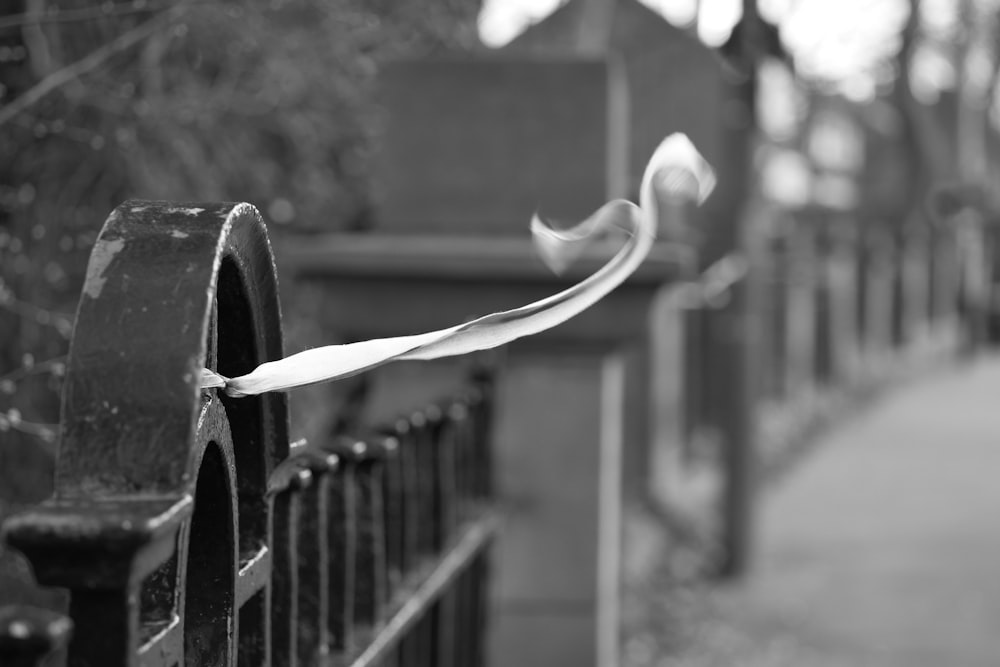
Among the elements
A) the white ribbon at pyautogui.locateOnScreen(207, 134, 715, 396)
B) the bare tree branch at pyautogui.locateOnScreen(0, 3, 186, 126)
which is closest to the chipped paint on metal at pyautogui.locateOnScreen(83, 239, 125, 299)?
the white ribbon at pyautogui.locateOnScreen(207, 134, 715, 396)

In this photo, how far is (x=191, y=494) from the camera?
997mm

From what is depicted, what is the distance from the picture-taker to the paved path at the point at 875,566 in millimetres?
5109

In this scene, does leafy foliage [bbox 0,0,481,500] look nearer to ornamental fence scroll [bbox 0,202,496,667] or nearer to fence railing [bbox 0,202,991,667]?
fence railing [bbox 0,202,991,667]

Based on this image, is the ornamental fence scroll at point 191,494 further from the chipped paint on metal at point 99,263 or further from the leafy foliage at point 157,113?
the leafy foliage at point 157,113

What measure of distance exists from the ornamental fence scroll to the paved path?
11.4 feet

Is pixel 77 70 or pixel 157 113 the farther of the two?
pixel 157 113

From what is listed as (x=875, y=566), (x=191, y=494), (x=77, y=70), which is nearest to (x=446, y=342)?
(x=191, y=494)

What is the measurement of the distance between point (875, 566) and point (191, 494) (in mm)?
5842

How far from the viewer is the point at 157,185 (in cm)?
368

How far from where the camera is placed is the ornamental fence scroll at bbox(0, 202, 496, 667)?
3.05ft

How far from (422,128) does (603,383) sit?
849 millimetres

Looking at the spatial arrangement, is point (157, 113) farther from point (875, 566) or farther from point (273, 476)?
point (875, 566)

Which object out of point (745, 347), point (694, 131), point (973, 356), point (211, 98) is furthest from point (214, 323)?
point (973, 356)

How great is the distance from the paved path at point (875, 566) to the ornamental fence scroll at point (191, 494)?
3463 mm
